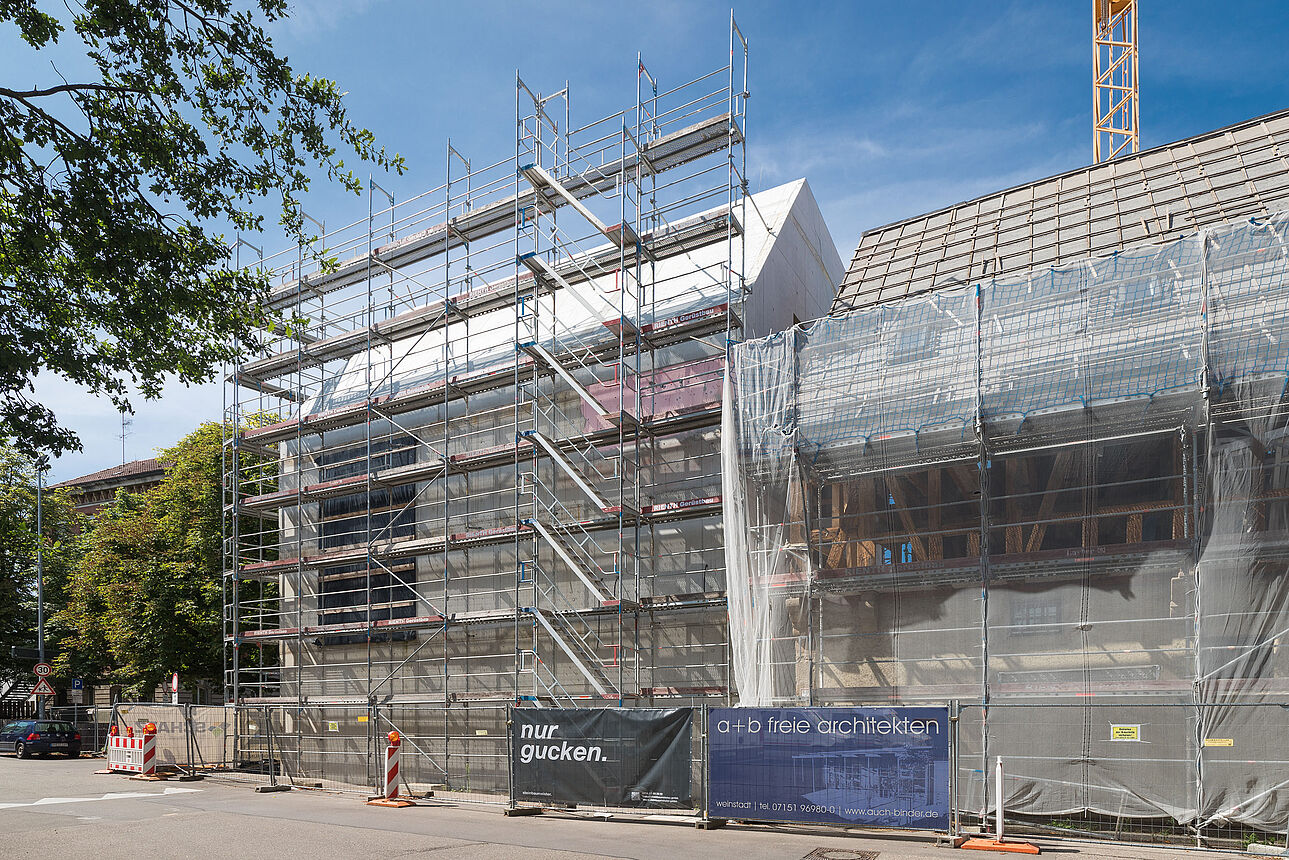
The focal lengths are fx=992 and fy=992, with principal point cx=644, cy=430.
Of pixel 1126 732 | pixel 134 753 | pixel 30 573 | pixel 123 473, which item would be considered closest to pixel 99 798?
pixel 134 753

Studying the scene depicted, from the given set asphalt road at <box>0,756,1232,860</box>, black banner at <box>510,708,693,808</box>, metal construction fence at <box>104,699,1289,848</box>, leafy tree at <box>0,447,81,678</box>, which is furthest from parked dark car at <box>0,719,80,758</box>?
black banner at <box>510,708,693,808</box>

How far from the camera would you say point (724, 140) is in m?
18.5

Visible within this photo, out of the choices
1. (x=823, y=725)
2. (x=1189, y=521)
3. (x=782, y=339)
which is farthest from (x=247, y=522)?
(x=1189, y=521)

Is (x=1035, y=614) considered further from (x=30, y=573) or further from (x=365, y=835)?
(x=30, y=573)

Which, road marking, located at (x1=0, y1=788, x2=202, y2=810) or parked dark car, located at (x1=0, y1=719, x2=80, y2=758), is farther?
parked dark car, located at (x1=0, y1=719, x2=80, y2=758)

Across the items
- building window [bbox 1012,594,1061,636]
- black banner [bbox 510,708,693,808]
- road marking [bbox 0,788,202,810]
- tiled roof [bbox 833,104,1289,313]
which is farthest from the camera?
road marking [bbox 0,788,202,810]

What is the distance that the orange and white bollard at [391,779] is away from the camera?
54.6 ft

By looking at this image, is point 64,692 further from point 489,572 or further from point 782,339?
point 782,339

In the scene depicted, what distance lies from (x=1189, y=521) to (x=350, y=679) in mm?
17874

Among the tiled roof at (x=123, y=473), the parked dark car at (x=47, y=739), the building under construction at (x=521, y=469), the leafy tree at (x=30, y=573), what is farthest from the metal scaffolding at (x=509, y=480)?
the tiled roof at (x=123, y=473)

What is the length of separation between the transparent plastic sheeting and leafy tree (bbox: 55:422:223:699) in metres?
21.4

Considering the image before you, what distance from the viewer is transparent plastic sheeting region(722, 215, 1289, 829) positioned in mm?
11930

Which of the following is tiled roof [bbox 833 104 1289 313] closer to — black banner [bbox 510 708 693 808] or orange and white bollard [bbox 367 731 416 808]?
black banner [bbox 510 708 693 808]

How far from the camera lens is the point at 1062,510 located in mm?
13727
